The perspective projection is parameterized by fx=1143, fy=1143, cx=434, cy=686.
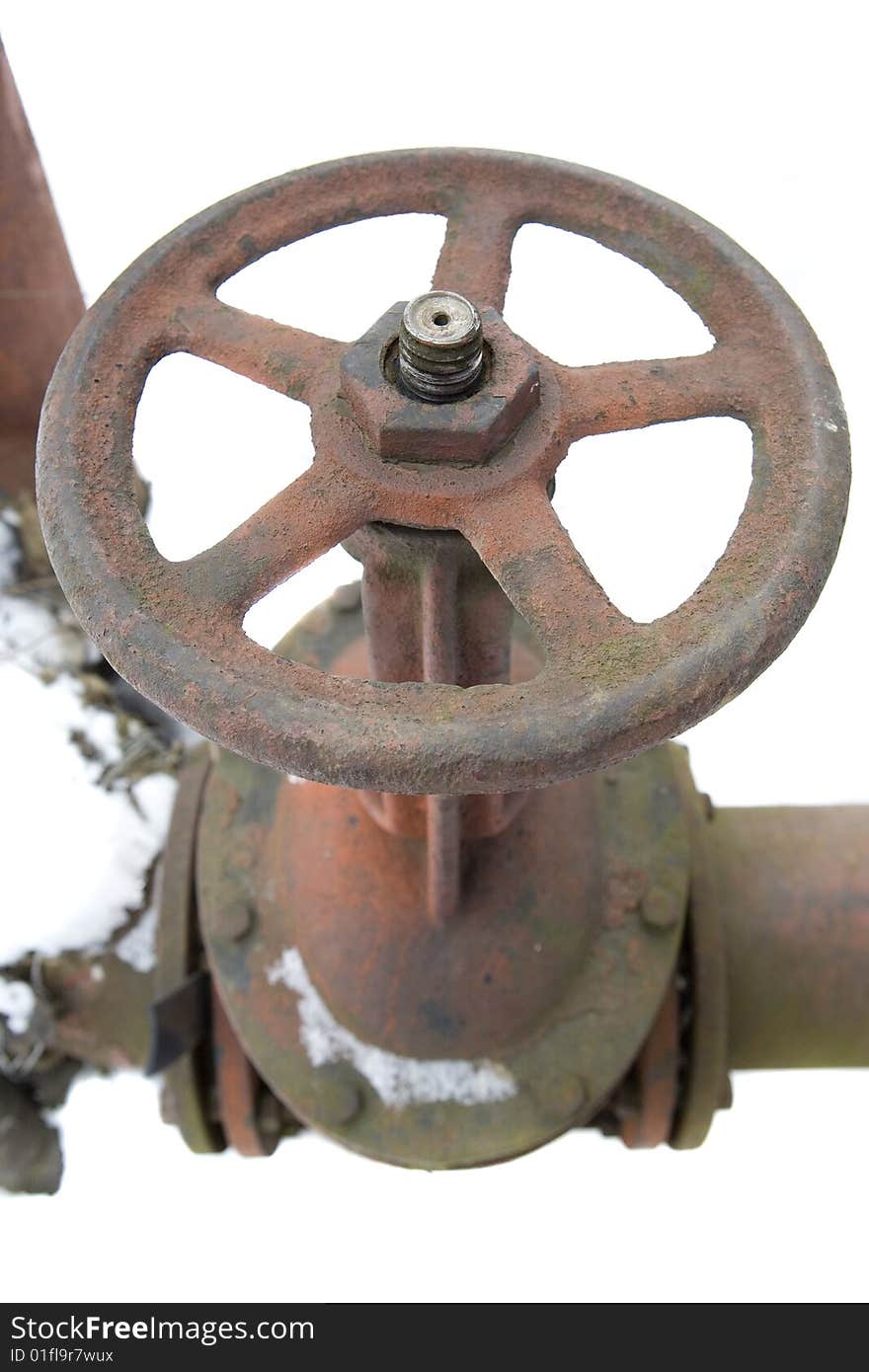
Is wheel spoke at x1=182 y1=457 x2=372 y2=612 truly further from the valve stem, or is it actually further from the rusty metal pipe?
the rusty metal pipe

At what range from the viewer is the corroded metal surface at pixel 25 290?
5.01ft

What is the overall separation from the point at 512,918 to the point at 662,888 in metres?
0.20

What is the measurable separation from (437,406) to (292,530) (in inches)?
5.9

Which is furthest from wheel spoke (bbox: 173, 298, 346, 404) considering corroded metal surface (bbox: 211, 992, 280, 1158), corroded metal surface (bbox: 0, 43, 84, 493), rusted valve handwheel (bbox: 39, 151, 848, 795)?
corroded metal surface (bbox: 211, 992, 280, 1158)

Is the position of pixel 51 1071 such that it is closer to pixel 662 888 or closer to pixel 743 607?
pixel 662 888

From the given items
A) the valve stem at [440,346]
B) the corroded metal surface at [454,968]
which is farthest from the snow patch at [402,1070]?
the valve stem at [440,346]

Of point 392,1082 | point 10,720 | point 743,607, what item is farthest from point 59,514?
point 10,720

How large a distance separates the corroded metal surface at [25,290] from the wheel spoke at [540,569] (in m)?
1.03

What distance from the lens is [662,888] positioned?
1.38 metres

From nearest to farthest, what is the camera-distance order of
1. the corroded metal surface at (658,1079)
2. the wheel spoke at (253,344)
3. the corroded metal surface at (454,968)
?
1. the wheel spoke at (253,344)
2. the corroded metal surface at (454,968)
3. the corroded metal surface at (658,1079)

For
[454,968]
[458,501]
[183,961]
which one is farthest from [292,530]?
[183,961]

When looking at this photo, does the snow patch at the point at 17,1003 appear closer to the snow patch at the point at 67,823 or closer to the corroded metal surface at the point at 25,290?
the snow patch at the point at 67,823

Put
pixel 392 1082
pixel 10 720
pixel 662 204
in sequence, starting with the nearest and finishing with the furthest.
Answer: pixel 662 204 → pixel 392 1082 → pixel 10 720

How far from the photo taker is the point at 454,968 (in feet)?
4.28
